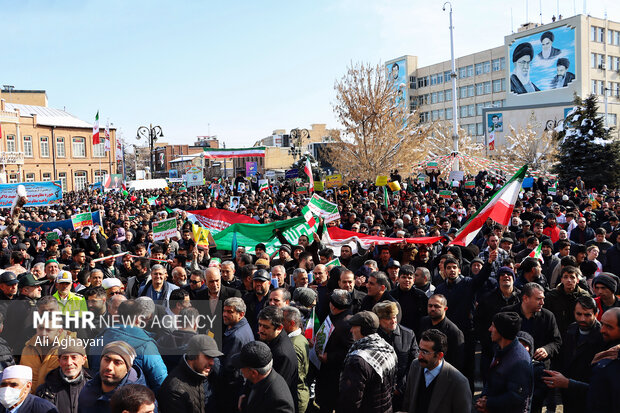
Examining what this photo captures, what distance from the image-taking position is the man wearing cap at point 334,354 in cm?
544

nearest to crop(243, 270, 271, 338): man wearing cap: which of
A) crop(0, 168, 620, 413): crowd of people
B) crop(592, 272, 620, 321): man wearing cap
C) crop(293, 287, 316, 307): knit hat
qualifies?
crop(0, 168, 620, 413): crowd of people

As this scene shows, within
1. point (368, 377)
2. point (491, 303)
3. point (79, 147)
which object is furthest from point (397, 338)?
point (79, 147)

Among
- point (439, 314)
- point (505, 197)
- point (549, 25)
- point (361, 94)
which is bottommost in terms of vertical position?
point (439, 314)

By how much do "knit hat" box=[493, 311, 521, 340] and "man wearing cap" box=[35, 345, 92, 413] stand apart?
3417mm

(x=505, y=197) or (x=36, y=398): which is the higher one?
(x=505, y=197)

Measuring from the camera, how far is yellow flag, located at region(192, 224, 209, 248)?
11906 millimetres

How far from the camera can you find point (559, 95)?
2926 inches

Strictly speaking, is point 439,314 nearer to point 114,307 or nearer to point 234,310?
point 234,310

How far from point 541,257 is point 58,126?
60.4 m

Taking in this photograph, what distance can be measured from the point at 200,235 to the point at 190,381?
316 inches

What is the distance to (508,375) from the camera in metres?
4.32

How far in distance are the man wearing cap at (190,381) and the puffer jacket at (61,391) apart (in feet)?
2.29

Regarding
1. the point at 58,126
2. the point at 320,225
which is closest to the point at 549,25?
the point at 58,126

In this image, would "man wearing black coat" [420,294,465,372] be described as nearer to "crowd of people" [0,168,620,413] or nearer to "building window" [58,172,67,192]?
"crowd of people" [0,168,620,413]
